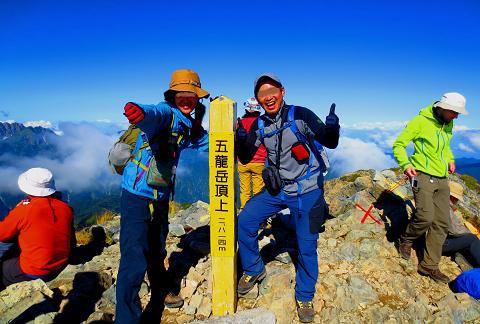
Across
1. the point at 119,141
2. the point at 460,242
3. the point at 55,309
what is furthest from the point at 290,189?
the point at 460,242

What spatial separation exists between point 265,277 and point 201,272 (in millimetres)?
1375

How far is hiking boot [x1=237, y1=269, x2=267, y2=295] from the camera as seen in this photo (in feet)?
18.3

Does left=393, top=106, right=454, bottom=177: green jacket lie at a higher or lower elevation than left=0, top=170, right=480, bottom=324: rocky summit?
higher

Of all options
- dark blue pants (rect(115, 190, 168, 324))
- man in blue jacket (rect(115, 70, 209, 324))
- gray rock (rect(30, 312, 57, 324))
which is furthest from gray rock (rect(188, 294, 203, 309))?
gray rock (rect(30, 312, 57, 324))

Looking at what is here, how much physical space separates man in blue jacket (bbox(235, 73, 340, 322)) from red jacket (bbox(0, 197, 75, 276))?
3602 millimetres

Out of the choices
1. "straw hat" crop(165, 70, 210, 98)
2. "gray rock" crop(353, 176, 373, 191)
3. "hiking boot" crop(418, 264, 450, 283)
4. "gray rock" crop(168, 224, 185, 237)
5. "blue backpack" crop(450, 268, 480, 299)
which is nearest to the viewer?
"straw hat" crop(165, 70, 210, 98)

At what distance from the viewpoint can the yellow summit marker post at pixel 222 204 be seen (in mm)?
4645

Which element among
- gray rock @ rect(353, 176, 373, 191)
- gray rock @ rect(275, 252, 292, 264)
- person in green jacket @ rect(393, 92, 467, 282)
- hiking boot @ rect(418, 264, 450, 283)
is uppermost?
person in green jacket @ rect(393, 92, 467, 282)

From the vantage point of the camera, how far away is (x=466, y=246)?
705cm

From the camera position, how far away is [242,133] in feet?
16.4

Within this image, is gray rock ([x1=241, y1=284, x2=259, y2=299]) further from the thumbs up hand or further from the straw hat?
the straw hat

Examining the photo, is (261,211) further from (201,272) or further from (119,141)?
(119,141)

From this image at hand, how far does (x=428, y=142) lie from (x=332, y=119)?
330 centimetres

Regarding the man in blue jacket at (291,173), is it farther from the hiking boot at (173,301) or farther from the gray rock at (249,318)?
the hiking boot at (173,301)
